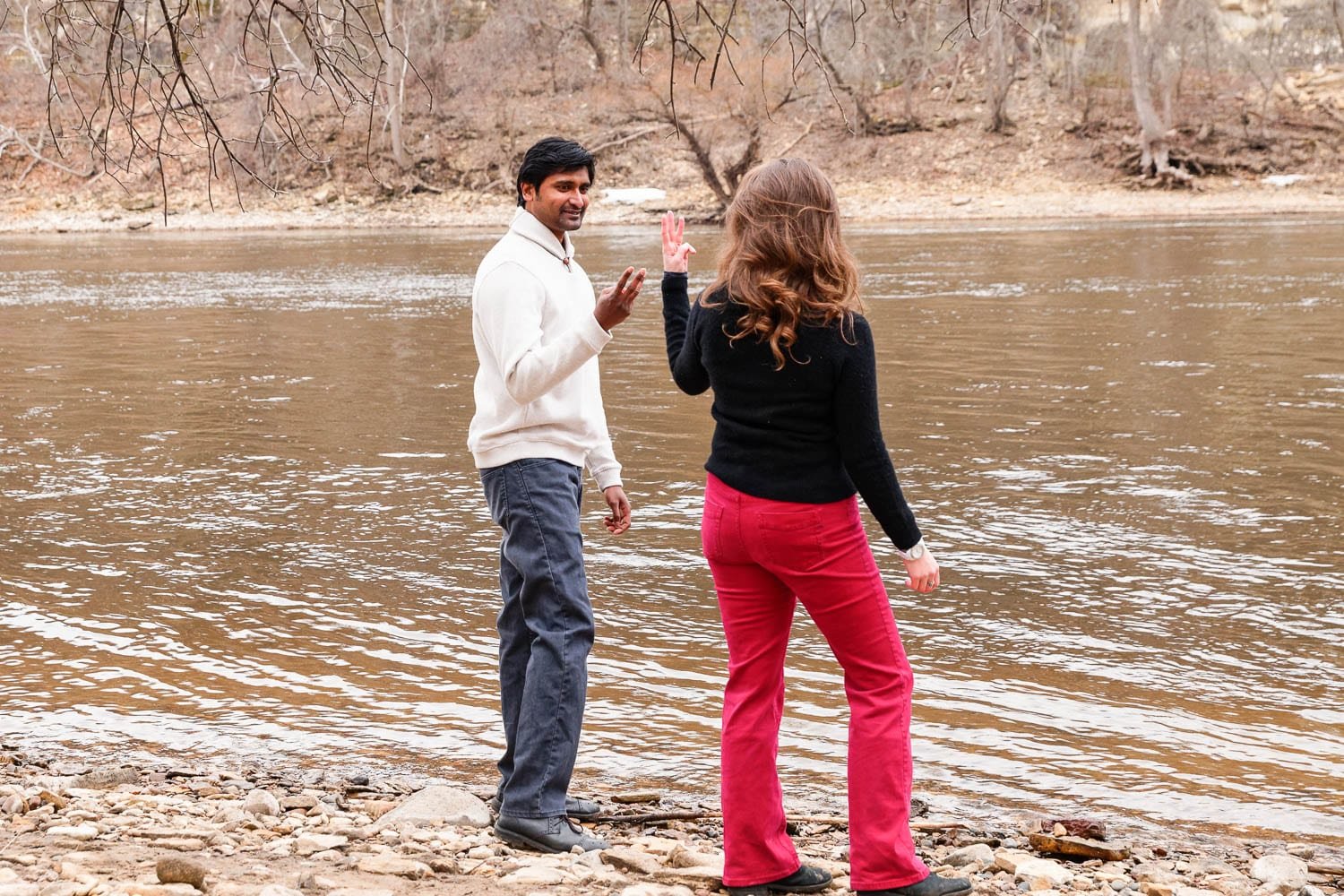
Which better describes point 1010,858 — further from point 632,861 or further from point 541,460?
point 541,460

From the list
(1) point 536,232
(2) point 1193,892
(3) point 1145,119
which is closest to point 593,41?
(3) point 1145,119

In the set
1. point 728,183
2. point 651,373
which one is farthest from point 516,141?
point 651,373

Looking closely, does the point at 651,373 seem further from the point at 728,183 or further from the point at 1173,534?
the point at 728,183

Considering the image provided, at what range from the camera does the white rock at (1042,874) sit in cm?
391

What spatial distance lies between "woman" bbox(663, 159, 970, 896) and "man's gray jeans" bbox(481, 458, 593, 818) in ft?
1.68

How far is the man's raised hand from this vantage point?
12.6 feet

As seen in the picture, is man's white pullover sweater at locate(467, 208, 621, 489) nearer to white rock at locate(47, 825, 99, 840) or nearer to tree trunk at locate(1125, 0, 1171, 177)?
white rock at locate(47, 825, 99, 840)

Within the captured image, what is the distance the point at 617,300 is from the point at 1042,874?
187 cm

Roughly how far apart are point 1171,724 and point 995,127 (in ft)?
137

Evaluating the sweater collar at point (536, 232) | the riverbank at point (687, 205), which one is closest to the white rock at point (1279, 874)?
the sweater collar at point (536, 232)

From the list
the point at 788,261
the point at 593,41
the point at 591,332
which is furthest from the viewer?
the point at 593,41

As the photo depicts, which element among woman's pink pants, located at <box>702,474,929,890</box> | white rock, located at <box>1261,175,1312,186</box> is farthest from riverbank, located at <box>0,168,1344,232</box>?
woman's pink pants, located at <box>702,474,929,890</box>

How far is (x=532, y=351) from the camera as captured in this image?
12.9ft

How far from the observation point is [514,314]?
3.98 metres
